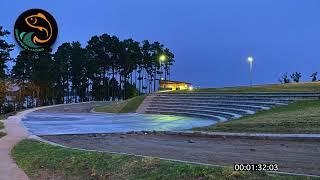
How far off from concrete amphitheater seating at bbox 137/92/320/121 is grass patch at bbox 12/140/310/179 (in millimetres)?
13624

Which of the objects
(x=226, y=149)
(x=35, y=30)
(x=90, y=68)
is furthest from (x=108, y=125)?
(x=90, y=68)

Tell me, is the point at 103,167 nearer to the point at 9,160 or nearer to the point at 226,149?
the point at 226,149

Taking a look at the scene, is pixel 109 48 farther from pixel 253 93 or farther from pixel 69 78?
pixel 253 93

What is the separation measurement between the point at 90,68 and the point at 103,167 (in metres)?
78.4

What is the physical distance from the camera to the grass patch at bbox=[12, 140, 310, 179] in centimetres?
754

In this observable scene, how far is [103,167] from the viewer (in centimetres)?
959

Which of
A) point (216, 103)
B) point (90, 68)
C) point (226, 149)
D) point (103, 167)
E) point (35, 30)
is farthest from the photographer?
point (90, 68)

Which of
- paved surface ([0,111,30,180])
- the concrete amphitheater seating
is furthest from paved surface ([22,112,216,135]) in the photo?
the concrete amphitheater seating

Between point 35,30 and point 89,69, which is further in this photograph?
point 89,69

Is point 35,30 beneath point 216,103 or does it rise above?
above

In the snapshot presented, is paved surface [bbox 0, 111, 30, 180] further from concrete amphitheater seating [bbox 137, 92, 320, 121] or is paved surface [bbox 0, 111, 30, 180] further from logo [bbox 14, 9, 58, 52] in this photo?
concrete amphitheater seating [bbox 137, 92, 320, 121]

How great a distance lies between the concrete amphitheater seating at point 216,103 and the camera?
84.7 ft

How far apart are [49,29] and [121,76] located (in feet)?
263

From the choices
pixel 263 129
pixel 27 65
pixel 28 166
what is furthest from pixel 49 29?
pixel 27 65
